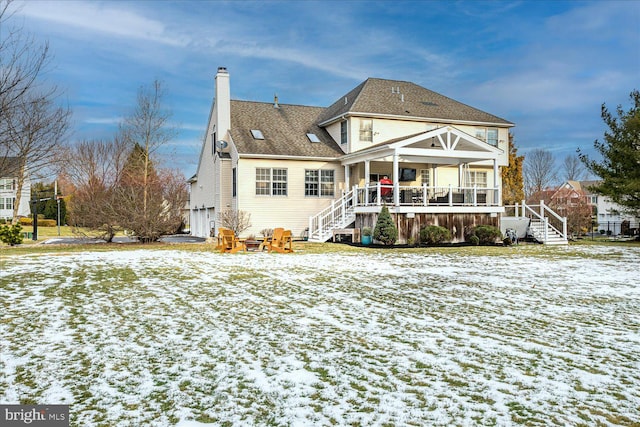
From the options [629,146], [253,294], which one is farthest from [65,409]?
[629,146]

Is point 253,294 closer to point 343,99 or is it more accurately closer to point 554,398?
point 554,398

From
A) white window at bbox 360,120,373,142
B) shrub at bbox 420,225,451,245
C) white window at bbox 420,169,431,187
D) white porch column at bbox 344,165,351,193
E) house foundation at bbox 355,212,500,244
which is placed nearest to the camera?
shrub at bbox 420,225,451,245

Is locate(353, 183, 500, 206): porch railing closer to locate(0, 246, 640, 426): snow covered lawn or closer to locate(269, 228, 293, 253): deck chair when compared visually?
locate(269, 228, 293, 253): deck chair

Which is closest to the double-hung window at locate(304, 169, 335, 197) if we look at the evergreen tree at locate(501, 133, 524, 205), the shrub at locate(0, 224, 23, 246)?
the shrub at locate(0, 224, 23, 246)

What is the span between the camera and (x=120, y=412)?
3.70 metres

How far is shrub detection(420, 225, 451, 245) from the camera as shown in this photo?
20000 mm

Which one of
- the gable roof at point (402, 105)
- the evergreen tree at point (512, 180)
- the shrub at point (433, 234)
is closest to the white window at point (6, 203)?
the gable roof at point (402, 105)

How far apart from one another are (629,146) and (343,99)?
1490 cm

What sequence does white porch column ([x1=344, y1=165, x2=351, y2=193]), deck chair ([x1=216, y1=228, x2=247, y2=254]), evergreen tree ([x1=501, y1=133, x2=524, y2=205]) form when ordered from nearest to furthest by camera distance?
1. deck chair ([x1=216, y1=228, x2=247, y2=254])
2. white porch column ([x1=344, y1=165, x2=351, y2=193])
3. evergreen tree ([x1=501, y1=133, x2=524, y2=205])

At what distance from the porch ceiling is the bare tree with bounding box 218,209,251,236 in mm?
5609

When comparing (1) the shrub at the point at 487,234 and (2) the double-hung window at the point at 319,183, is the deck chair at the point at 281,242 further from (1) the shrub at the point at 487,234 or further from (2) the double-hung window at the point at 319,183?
(1) the shrub at the point at 487,234

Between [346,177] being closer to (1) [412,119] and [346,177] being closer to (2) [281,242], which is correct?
(1) [412,119]

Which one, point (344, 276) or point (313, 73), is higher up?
point (313, 73)

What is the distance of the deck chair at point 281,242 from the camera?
1688 cm
